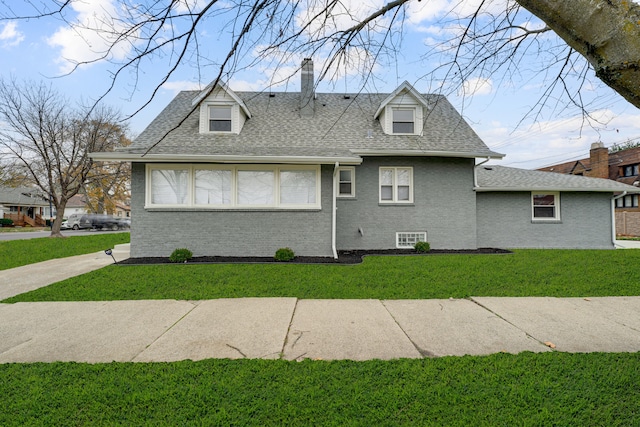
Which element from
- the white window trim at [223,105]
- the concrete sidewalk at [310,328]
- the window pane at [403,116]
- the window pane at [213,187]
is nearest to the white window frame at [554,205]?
the window pane at [403,116]

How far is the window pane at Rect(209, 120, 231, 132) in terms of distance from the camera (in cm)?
1123

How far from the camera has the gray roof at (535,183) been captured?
11734 millimetres

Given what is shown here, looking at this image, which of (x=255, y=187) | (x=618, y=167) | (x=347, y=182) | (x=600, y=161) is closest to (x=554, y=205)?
(x=347, y=182)

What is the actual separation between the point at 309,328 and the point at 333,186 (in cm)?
587

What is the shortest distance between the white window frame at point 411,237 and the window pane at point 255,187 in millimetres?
4818

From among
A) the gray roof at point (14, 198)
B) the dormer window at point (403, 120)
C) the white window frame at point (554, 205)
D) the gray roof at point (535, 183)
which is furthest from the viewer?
the gray roof at point (14, 198)

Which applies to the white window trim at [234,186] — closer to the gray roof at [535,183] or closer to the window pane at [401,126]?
the window pane at [401,126]

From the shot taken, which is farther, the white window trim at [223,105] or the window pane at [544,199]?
the window pane at [544,199]

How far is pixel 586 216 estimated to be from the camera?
1226 cm

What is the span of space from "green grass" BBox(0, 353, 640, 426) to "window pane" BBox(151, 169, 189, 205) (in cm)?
678

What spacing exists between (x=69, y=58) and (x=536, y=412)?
4688mm

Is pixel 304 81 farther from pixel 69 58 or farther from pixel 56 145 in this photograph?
pixel 56 145

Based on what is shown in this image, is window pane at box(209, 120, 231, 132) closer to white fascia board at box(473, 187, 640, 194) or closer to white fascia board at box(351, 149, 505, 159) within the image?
white fascia board at box(351, 149, 505, 159)

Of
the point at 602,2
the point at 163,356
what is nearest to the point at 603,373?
the point at 602,2
